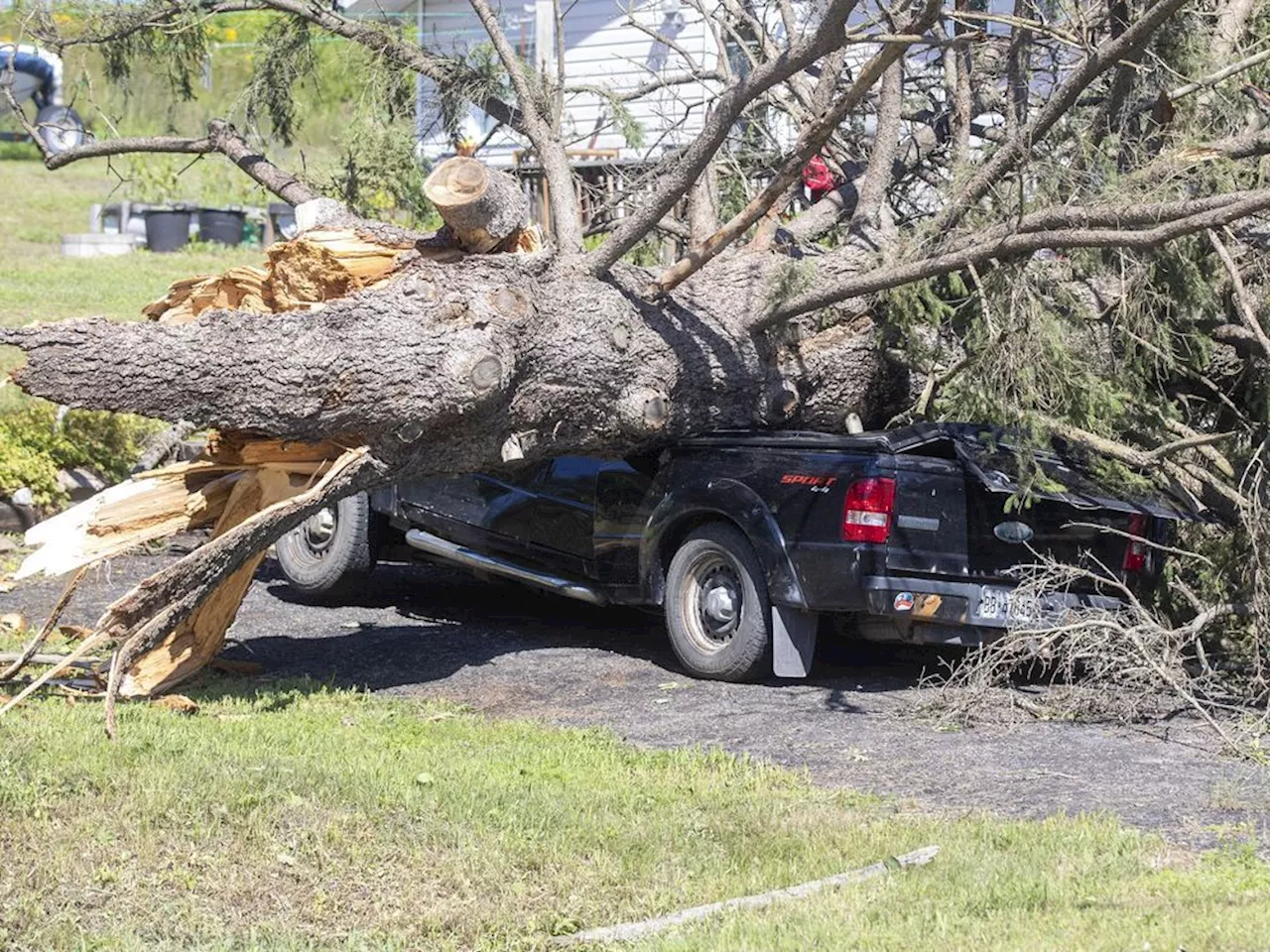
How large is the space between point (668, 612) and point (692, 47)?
16135 mm

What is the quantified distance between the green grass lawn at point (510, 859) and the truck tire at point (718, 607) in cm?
164

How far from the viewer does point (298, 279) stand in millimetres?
8484

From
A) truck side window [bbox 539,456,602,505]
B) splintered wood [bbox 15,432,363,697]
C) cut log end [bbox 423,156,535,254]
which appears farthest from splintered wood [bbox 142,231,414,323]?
truck side window [bbox 539,456,602,505]

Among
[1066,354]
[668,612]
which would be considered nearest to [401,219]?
[668,612]

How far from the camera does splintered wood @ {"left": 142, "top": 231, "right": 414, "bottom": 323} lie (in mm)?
8359

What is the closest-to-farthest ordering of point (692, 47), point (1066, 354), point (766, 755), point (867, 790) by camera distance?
point (867, 790)
point (766, 755)
point (1066, 354)
point (692, 47)

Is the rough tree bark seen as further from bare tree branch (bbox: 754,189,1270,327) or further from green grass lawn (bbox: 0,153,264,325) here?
green grass lawn (bbox: 0,153,264,325)

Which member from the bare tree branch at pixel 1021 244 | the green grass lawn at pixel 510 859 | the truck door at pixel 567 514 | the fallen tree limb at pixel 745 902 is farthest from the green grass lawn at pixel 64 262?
the fallen tree limb at pixel 745 902

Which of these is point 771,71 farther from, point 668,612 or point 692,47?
point 692,47

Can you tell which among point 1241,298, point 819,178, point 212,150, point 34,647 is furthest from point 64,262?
point 1241,298

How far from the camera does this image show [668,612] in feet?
29.6

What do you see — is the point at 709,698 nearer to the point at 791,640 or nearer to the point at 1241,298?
the point at 791,640

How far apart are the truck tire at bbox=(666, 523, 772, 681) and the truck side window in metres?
0.78

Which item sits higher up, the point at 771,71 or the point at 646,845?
the point at 771,71
